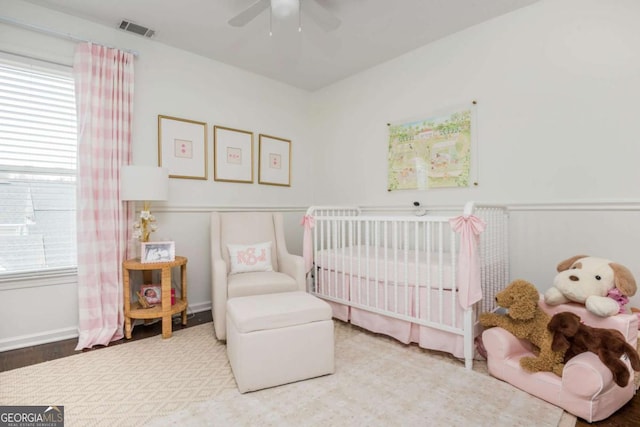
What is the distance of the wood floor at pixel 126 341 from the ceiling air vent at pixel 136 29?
8.32ft

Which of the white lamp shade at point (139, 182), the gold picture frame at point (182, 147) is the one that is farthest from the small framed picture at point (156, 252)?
the gold picture frame at point (182, 147)

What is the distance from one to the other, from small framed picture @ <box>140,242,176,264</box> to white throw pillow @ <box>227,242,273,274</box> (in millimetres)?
489

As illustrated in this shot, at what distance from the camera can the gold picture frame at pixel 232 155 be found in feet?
11.0

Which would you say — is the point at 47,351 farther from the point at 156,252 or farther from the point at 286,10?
the point at 286,10

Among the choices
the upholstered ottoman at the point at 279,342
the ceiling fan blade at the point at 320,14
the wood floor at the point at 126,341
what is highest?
the ceiling fan blade at the point at 320,14

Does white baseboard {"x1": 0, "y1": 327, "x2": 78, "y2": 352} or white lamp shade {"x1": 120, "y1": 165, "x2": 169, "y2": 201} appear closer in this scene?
white baseboard {"x1": 0, "y1": 327, "x2": 78, "y2": 352}

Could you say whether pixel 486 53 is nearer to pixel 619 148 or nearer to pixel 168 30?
pixel 619 148

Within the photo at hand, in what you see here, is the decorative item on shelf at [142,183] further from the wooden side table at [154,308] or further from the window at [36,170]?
the window at [36,170]

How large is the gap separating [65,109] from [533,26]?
12.0 feet

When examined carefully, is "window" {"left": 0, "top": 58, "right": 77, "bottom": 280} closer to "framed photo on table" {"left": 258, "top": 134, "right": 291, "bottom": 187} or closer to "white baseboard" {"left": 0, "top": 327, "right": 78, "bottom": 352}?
"white baseboard" {"left": 0, "top": 327, "right": 78, "bottom": 352}

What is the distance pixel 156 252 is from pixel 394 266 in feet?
6.16

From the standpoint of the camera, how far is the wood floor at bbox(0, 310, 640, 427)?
1.49 meters

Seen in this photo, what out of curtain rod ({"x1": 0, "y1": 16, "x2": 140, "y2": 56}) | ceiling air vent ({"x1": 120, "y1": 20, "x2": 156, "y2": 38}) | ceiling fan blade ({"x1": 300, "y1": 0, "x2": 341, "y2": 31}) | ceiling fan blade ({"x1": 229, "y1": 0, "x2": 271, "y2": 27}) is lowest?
ceiling fan blade ({"x1": 229, "y1": 0, "x2": 271, "y2": 27})

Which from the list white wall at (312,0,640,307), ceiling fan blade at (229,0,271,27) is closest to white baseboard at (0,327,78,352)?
ceiling fan blade at (229,0,271,27)
